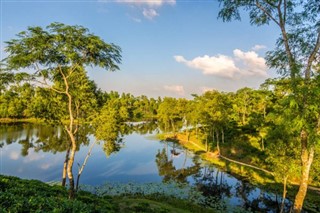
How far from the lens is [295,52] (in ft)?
49.6

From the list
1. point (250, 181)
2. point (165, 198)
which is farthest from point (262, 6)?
point (250, 181)

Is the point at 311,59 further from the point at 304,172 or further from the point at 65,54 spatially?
the point at 65,54

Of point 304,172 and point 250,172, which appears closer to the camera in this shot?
point 304,172

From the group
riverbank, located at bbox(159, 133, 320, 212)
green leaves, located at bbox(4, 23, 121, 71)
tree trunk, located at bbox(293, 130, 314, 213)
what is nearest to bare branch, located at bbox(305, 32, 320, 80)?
tree trunk, located at bbox(293, 130, 314, 213)

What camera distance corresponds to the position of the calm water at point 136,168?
37666mm

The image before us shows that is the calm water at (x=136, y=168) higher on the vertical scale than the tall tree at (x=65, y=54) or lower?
lower

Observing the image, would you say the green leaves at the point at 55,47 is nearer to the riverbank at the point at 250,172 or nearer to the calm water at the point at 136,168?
the calm water at the point at 136,168

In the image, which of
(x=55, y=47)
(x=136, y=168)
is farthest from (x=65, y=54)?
(x=136, y=168)

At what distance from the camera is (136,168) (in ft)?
173

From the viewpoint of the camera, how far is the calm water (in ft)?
124

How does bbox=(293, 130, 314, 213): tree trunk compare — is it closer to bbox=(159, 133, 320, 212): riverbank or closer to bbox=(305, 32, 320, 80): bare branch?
bbox=(305, 32, 320, 80): bare branch

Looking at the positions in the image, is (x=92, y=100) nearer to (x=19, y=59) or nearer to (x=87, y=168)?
(x=19, y=59)

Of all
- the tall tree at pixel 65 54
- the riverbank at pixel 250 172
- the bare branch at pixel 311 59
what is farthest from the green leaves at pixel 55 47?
the riverbank at pixel 250 172

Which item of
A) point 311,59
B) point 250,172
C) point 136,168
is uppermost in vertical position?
point 311,59
